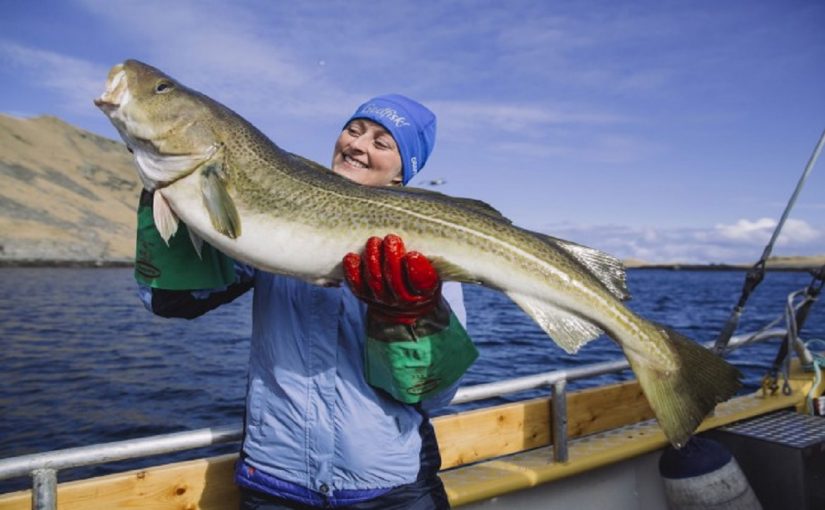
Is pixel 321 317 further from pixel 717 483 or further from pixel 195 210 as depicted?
pixel 717 483

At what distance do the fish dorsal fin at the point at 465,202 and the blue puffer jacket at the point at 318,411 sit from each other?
0.55 metres

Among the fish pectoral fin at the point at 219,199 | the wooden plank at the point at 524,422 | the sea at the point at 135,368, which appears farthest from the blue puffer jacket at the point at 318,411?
the sea at the point at 135,368

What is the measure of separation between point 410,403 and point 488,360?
15.9 metres

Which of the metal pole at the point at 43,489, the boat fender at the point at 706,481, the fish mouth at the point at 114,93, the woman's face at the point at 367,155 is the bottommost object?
the boat fender at the point at 706,481

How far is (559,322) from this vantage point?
9.25 feet

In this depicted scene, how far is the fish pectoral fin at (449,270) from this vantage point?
268 cm

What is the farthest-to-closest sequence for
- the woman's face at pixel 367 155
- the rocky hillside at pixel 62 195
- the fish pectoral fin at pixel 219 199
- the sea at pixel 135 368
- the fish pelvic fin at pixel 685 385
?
1. the rocky hillside at pixel 62 195
2. the sea at pixel 135 368
3. the woman's face at pixel 367 155
4. the fish pelvic fin at pixel 685 385
5. the fish pectoral fin at pixel 219 199

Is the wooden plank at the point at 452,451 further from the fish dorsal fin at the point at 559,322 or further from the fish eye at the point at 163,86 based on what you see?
the fish eye at the point at 163,86

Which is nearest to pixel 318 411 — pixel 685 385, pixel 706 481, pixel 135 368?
pixel 685 385

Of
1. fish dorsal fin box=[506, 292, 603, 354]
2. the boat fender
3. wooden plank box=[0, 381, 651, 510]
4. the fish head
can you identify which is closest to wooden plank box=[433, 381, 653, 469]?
wooden plank box=[0, 381, 651, 510]

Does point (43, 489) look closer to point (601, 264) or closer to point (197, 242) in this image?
point (197, 242)

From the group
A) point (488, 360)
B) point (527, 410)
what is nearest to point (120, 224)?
point (488, 360)

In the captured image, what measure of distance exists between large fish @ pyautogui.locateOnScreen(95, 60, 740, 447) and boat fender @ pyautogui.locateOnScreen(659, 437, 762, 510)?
2.06 metres

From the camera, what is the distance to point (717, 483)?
173 inches
